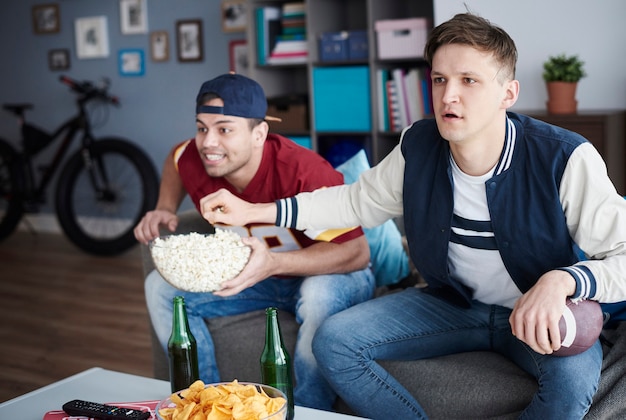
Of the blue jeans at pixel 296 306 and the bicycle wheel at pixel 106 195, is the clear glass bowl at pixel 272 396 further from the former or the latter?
the bicycle wheel at pixel 106 195

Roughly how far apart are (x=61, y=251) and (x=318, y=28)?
7.55 ft

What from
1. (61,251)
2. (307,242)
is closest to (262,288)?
(307,242)

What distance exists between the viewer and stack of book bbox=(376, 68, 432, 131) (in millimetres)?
4168

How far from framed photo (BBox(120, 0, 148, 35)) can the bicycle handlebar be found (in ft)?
1.29

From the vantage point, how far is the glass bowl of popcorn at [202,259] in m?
1.85

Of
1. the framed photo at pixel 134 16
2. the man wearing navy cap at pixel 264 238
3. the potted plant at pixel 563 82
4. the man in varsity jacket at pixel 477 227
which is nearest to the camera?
the man in varsity jacket at pixel 477 227

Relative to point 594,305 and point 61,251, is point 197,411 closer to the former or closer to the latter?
point 594,305

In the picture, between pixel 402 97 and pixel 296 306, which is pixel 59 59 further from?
pixel 296 306

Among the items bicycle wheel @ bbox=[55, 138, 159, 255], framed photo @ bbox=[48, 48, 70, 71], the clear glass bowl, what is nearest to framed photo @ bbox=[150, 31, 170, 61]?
bicycle wheel @ bbox=[55, 138, 159, 255]

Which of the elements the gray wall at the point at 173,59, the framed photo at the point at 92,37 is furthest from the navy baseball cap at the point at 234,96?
the framed photo at the point at 92,37

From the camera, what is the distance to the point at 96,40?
5.63 m

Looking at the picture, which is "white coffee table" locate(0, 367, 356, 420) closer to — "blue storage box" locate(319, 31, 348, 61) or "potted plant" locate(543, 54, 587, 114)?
"potted plant" locate(543, 54, 587, 114)

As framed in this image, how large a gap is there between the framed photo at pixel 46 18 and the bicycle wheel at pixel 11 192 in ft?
2.87

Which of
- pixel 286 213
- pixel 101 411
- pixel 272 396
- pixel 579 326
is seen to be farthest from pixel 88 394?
pixel 579 326
